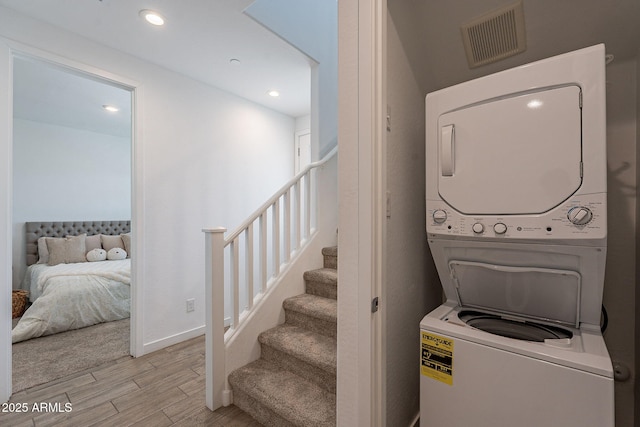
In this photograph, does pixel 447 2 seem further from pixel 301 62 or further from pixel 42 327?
pixel 42 327

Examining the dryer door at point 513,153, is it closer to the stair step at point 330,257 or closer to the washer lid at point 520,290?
the washer lid at point 520,290

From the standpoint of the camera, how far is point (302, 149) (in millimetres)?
4152

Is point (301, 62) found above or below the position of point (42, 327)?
above

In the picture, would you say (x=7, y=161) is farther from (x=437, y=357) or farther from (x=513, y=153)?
(x=513, y=153)

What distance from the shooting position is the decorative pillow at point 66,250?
4.04 meters

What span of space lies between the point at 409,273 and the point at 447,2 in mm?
1371

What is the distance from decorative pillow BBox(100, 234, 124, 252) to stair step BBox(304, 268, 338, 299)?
403cm

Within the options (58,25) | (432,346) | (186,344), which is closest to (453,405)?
(432,346)

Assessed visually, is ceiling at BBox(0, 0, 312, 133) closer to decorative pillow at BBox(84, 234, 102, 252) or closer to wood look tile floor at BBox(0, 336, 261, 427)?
decorative pillow at BBox(84, 234, 102, 252)

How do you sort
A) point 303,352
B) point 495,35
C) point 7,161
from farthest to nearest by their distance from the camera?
point 7,161 → point 303,352 → point 495,35

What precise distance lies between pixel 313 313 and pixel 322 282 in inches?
12.7

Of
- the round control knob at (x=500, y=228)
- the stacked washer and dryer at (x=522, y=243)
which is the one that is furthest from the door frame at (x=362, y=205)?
the round control knob at (x=500, y=228)

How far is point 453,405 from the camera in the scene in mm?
1020

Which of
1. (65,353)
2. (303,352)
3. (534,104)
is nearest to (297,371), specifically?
(303,352)
